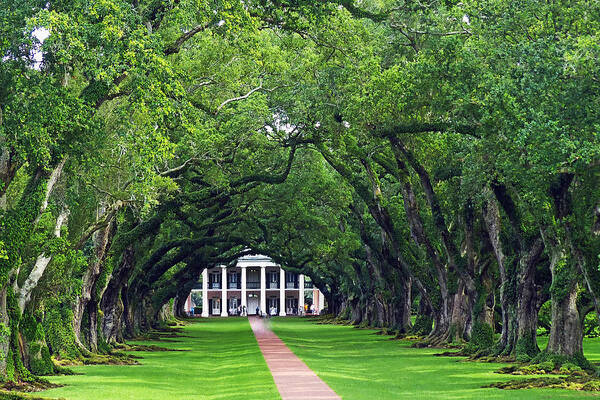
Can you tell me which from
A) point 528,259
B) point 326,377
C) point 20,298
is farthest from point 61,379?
point 528,259

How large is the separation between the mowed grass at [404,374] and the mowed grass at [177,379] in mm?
1869

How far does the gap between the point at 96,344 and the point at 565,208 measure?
19.1 metres

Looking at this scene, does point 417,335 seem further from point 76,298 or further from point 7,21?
point 7,21

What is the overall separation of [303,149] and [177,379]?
19482 mm

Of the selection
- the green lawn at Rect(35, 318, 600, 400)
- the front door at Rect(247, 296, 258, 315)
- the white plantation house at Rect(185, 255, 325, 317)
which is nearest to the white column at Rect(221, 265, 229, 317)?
the white plantation house at Rect(185, 255, 325, 317)

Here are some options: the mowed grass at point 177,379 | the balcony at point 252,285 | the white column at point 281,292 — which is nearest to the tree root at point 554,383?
the mowed grass at point 177,379

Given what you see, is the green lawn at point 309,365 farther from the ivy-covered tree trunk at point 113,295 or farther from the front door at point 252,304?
the front door at point 252,304

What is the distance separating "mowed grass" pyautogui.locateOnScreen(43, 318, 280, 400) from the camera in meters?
21.5

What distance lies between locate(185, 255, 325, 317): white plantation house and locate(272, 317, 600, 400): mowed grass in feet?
300

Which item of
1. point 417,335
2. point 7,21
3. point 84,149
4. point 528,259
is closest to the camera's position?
point 7,21

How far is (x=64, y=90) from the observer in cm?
1923

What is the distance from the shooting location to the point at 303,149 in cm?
4431

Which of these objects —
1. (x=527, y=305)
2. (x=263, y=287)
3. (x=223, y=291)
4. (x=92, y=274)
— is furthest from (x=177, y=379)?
(x=223, y=291)

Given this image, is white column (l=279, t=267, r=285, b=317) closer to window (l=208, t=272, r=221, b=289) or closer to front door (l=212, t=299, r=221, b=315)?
window (l=208, t=272, r=221, b=289)
